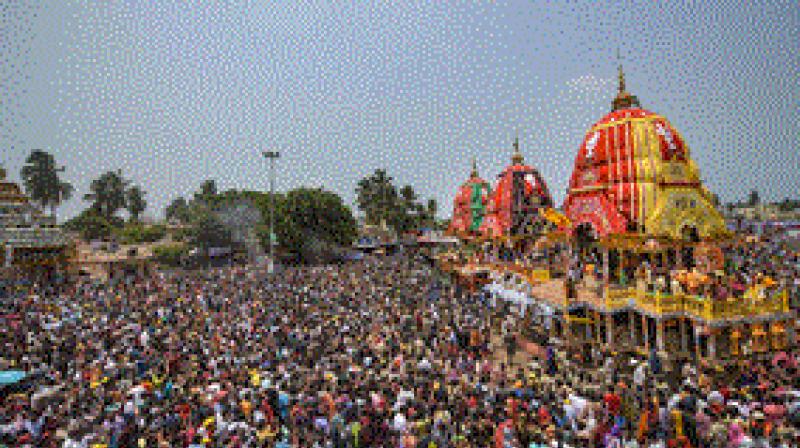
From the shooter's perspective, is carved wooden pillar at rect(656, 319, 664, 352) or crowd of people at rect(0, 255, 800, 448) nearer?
crowd of people at rect(0, 255, 800, 448)

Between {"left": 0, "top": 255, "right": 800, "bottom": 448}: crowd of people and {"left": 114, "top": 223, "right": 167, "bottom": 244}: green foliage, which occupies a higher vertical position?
{"left": 114, "top": 223, "right": 167, "bottom": 244}: green foliage

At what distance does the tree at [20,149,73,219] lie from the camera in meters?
55.3

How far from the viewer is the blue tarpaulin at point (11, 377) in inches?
465

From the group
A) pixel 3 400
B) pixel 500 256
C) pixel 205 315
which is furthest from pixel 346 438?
pixel 500 256

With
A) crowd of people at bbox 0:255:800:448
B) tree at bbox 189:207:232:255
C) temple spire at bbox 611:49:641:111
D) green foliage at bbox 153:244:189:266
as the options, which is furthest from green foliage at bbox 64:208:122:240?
temple spire at bbox 611:49:641:111

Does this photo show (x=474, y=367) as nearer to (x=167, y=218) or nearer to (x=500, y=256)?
(x=500, y=256)

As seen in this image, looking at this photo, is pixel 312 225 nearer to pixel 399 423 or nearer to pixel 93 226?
pixel 399 423

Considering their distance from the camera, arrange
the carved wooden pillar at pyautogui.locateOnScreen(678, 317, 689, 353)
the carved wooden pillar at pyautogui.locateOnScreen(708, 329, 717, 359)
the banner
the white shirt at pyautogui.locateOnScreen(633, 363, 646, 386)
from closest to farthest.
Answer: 1. the white shirt at pyautogui.locateOnScreen(633, 363, 646, 386)
2. the carved wooden pillar at pyautogui.locateOnScreen(708, 329, 717, 359)
3. the carved wooden pillar at pyautogui.locateOnScreen(678, 317, 689, 353)
4. the banner

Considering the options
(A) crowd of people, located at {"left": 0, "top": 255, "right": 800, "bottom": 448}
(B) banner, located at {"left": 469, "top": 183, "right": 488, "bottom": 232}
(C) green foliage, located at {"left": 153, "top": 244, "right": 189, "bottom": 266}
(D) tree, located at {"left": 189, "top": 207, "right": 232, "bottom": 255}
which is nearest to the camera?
(A) crowd of people, located at {"left": 0, "top": 255, "right": 800, "bottom": 448}

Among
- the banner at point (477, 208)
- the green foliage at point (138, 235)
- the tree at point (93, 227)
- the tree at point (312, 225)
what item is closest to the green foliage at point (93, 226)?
the tree at point (93, 227)

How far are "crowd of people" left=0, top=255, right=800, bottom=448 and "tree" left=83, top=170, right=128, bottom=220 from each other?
183 feet

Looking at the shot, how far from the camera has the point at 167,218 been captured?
10206 centimetres

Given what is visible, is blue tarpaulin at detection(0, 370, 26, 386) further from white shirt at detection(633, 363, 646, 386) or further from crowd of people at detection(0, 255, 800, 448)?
white shirt at detection(633, 363, 646, 386)

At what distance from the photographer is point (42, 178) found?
183ft
